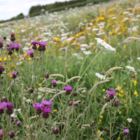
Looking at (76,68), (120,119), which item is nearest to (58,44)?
(76,68)

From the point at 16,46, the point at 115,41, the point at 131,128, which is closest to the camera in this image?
the point at 16,46

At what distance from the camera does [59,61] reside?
2.38m

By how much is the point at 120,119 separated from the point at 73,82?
754mm

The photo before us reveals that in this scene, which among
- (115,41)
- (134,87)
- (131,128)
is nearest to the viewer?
(131,128)

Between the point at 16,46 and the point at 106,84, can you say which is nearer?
the point at 16,46

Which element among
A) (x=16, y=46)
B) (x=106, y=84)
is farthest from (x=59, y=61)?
(x=16, y=46)

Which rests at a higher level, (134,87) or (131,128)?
(134,87)

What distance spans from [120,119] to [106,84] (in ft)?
1.61

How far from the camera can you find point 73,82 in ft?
6.34

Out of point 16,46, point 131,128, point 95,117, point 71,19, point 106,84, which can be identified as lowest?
point 131,128

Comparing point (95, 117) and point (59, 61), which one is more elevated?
point (59, 61)

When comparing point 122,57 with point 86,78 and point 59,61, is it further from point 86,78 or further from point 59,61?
point 59,61

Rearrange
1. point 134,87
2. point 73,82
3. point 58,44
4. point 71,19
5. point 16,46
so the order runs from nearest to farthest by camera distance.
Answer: point 16,46 → point 134,87 → point 73,82 → point 58,44 → point 71,19

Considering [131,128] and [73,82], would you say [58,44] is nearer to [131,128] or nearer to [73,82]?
[73,82]
